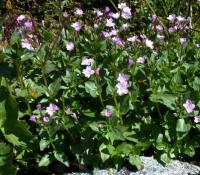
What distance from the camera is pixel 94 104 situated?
10.4ft

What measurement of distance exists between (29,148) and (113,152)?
48cm

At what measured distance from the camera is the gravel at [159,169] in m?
3.08

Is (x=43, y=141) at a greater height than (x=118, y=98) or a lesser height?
lesser

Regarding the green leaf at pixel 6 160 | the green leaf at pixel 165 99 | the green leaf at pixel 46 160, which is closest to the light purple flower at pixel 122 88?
the green leaf at pixel 165 99

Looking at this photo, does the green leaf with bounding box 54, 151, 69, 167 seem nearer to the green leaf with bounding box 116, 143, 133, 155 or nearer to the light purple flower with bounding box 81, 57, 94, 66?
the green leaf with bounding box 116, 143, 133, 155

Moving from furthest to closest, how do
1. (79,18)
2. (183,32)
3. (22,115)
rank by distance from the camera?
(79,18) < (183,32) < (22,115)

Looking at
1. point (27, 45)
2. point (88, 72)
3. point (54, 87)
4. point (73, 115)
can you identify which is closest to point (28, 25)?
point (27, 45)

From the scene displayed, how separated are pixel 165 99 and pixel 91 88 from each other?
16.7 inches

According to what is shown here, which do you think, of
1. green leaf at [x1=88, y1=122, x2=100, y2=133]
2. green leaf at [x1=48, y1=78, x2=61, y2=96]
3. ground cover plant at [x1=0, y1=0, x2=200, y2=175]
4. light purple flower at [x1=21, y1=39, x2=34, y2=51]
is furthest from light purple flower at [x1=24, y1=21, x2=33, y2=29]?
green leaf at [x1=88, y1=122, x2=100, y2=133]

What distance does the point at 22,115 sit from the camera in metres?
3.15

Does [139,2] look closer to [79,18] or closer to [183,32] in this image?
[79,18]

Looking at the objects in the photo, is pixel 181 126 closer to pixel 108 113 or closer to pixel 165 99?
pixel 165 99

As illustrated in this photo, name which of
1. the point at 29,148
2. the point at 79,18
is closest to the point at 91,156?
the point at 29,148

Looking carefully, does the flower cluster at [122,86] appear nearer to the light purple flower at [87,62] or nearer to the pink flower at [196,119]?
the light purple flower at [87,62]
